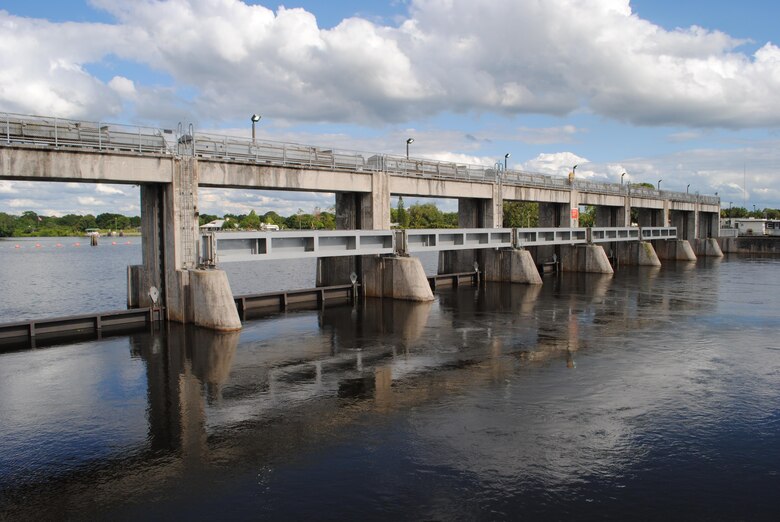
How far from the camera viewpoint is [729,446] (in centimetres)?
1388

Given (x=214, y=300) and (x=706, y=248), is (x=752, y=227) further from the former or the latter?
(x=214, y=300)

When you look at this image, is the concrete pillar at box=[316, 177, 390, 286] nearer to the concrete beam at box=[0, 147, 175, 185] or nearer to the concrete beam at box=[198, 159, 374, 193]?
the concrete beam at box=[198, 159, 374, 193]

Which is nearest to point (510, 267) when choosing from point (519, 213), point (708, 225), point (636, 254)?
point (636, 254)

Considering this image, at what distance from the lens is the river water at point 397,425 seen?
11.1 metres

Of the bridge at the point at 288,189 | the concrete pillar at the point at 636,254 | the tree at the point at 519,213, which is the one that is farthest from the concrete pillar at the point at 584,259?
the tree at the point at 519,213

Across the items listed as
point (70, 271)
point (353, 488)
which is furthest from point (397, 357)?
point (70, 271)

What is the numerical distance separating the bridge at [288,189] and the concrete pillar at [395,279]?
0.07m

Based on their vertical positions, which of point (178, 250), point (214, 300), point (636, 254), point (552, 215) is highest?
point (552, 215)

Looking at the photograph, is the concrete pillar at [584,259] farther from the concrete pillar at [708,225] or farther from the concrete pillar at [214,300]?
the concrete pillar at [708,225]

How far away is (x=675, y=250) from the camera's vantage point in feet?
274

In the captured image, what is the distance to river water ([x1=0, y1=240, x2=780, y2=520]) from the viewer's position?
11.1 meters

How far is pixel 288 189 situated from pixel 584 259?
3554cm

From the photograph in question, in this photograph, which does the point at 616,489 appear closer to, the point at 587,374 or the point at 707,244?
the point at 587,374

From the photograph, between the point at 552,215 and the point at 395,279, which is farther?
the point at 552,215
